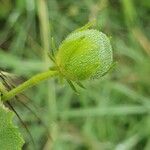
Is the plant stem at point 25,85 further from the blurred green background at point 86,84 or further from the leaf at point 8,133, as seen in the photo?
the blurred green background at point 86,84

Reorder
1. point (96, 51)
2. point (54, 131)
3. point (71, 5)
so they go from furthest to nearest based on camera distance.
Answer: point (71, 5) < point (54, 131) < point (96, 51)

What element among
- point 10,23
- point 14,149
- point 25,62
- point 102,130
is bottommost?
point 102,130

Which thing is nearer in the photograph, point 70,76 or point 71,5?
point 70,76

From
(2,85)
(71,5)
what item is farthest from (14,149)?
(71,5)

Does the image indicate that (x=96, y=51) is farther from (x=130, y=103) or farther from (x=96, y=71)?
(x=130, y=103)

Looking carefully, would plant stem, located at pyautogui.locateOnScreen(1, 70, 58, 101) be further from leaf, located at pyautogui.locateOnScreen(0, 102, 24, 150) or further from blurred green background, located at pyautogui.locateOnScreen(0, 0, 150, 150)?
blurred green background, located at pyautogui.locateOnScreen(0, 0, 150, 150)

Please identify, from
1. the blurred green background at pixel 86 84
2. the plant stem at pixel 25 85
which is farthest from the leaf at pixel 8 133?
the blurred green background at pixel 86 84

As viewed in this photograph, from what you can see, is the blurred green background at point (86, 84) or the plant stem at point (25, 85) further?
the blurred green background at point (86, 84)
